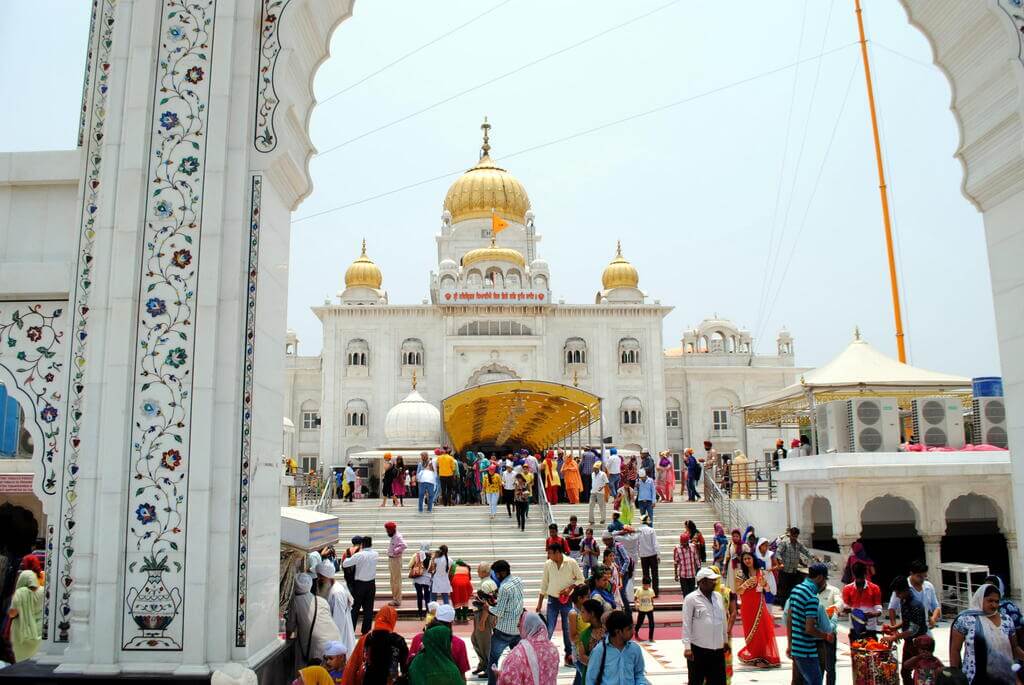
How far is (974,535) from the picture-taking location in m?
15.6

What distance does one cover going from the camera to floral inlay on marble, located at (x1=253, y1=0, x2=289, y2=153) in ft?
17.7

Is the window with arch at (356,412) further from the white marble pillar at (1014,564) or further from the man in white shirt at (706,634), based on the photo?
the man in white shirt at (706,634)

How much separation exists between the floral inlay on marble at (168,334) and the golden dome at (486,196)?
4034cm

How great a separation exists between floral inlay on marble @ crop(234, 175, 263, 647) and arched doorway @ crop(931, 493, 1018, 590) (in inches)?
547

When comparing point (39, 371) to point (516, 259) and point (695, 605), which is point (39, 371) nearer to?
point (695, 605)

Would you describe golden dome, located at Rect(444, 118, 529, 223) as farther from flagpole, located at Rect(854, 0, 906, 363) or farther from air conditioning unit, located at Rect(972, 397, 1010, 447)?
air conditioning unit, located at Rect(972, 397, 1010, 447)

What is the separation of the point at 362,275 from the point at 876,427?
32.1 m

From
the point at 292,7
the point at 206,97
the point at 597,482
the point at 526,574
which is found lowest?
the point at 526,574

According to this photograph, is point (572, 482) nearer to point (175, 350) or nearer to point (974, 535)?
point (974, 535)

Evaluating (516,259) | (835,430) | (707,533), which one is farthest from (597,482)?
(516,259)

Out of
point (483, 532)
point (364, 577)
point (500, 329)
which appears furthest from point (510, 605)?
point (500, 329)

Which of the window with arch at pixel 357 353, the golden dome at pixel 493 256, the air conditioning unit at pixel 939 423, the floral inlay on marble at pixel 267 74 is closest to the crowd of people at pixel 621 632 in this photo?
the floral inlay on marble at pixel 267 74

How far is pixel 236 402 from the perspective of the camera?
16.7ft

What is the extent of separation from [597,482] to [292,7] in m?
11.7
